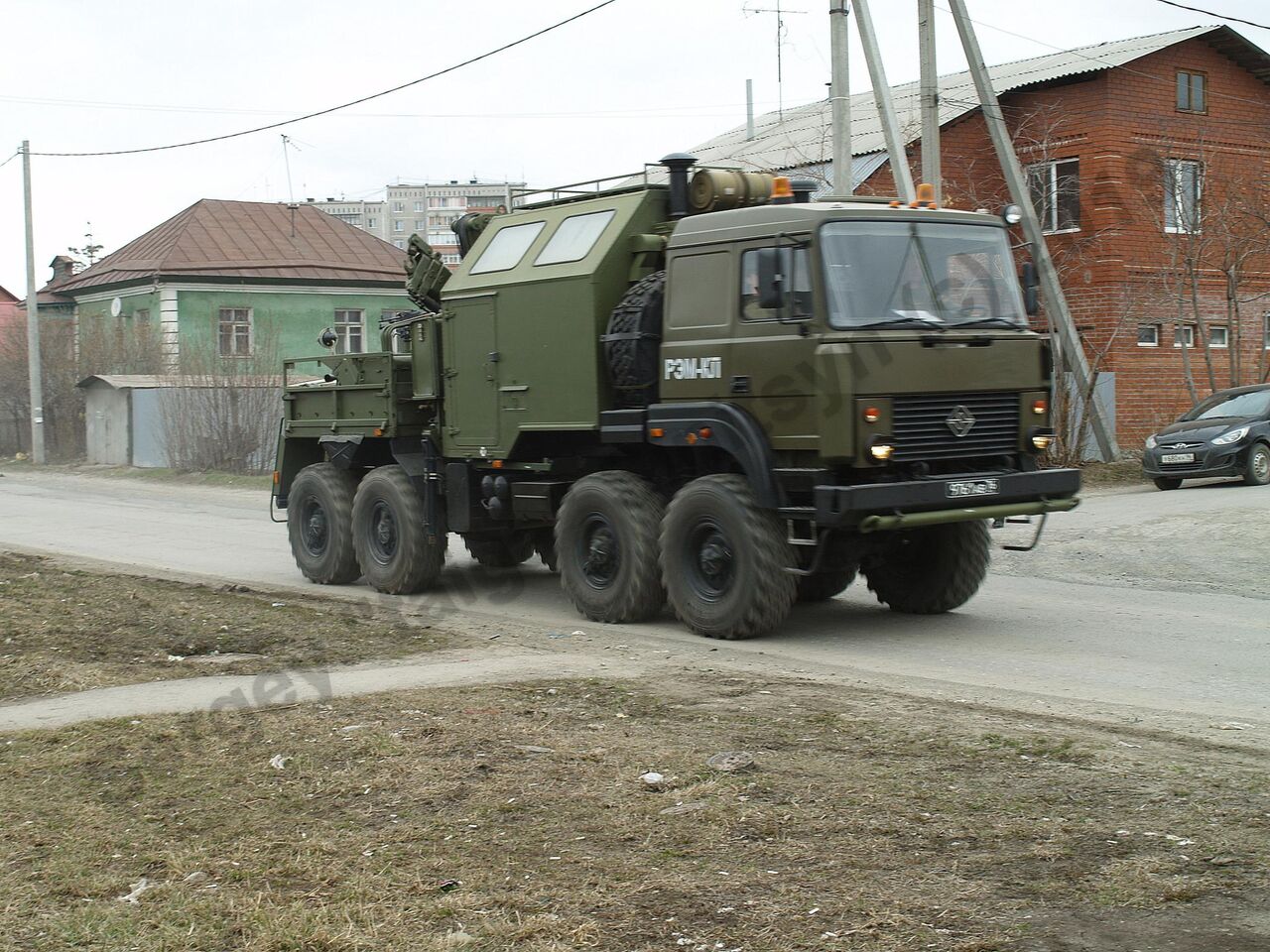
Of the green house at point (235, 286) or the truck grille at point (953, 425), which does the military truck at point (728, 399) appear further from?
the green house at point (235, 286)

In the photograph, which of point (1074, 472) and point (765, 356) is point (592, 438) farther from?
point (1074, 472)

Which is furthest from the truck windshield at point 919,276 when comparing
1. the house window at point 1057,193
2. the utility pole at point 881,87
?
the house window at point 1057,193

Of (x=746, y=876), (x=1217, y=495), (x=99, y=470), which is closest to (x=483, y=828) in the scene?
(x=746, y=876)

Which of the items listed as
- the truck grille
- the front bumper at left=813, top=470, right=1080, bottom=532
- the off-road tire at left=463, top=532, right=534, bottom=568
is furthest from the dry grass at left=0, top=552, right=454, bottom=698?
the truck grille

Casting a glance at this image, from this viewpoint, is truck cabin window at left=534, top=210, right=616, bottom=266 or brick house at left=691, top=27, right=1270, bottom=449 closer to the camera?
truck cabin window at left=534, top=210, right=616, bottom=266

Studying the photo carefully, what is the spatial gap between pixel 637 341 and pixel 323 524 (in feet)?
16.0

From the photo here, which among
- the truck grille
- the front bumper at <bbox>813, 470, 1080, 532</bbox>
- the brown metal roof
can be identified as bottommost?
the front bumper at <bbox>813, 470, 1080, 532</bbox>

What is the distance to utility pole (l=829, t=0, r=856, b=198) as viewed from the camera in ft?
58.0

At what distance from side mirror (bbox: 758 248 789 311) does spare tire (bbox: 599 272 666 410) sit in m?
1.19

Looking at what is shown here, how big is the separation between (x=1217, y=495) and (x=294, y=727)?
1535 cm

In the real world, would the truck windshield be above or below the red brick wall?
below

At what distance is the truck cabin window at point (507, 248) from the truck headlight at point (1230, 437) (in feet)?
41.6

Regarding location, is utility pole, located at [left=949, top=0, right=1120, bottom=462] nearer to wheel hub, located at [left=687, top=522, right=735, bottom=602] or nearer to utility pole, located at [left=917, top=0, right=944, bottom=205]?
utility pole, located at [left=917, top=0, right=944, bottom=205]

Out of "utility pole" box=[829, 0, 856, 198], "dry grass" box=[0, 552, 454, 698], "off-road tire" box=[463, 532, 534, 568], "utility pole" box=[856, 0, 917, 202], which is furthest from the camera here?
"utility pole" box=[856, 0, 917, 202]
